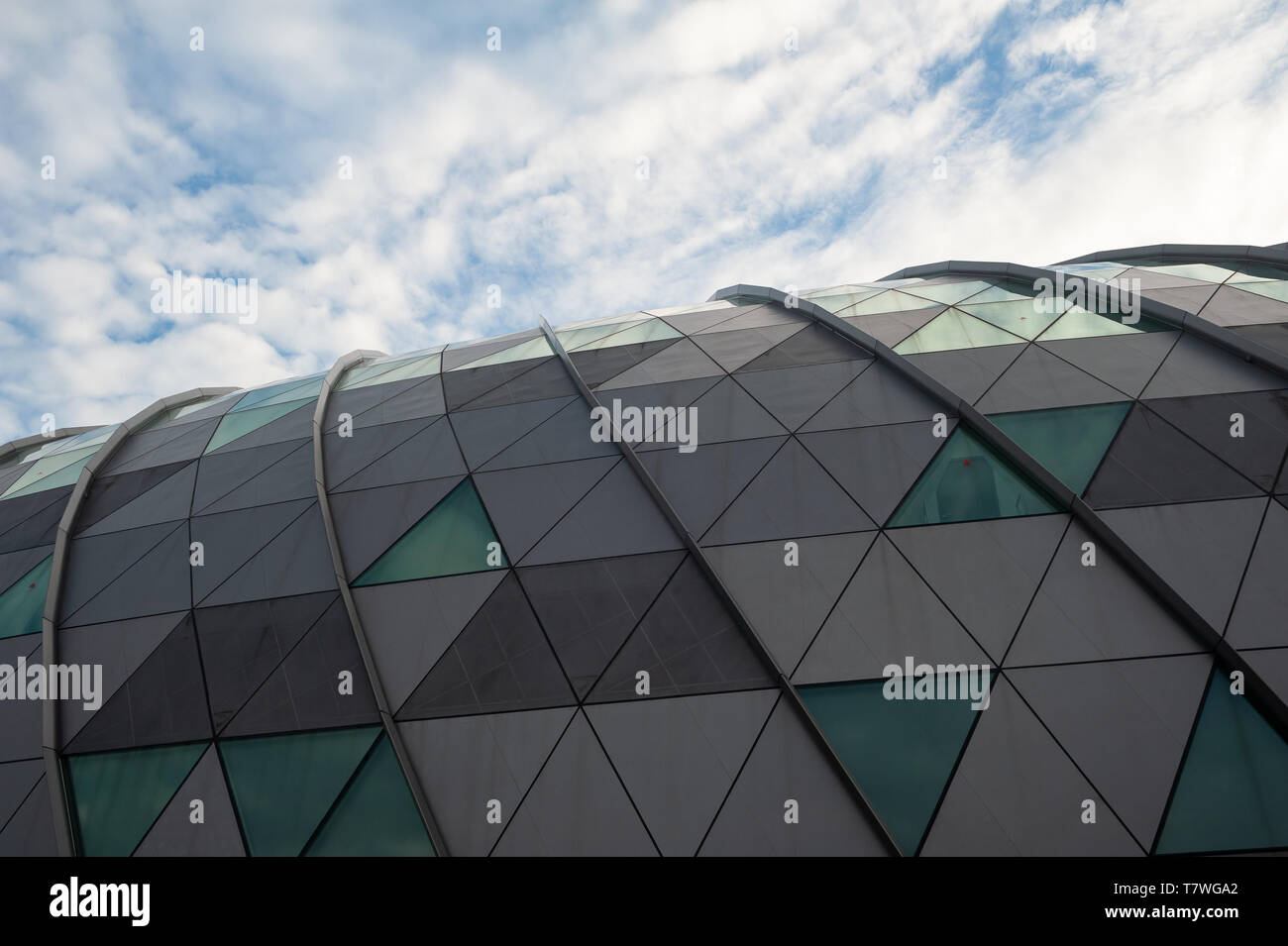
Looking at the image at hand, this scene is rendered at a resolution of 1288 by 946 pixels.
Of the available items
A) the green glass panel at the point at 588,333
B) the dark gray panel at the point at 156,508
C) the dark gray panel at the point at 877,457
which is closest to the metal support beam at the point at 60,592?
the dark gray panel at the point at 156,508

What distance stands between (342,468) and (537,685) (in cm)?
889

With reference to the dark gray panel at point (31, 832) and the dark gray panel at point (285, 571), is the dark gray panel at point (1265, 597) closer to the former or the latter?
the dark gray panel at point (285, 571)

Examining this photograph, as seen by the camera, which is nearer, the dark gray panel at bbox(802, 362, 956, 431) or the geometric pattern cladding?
the geometric pattern cladding

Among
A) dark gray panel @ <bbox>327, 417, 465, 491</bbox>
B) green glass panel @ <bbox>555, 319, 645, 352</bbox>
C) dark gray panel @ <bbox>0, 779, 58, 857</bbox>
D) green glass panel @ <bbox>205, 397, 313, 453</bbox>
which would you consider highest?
green glass panel @ <bbox>555, 319, 645, 352</bbox>

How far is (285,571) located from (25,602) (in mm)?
7035

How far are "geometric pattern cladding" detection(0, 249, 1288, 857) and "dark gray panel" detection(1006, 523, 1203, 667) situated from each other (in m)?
0.06

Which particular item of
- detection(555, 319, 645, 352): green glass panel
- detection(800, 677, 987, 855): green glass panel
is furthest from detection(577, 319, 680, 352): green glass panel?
detection(800, 677, 987, 855): green glass panel

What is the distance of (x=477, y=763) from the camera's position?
11.5 meters

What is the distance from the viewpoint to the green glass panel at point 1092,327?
17188 millimetres

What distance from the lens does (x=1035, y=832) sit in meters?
9.89

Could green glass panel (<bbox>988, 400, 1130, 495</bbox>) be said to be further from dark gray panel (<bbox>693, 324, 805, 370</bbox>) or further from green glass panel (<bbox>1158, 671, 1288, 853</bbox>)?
dark gray panel (<bbox>693, 324, 805, 370</bbox>)

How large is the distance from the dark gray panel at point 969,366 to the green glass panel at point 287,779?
1455 cm

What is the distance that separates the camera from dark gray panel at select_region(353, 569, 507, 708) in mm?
12898

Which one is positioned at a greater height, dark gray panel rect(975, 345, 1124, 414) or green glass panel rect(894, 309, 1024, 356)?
green glass panel rect(894, 309, 1024, 356)
